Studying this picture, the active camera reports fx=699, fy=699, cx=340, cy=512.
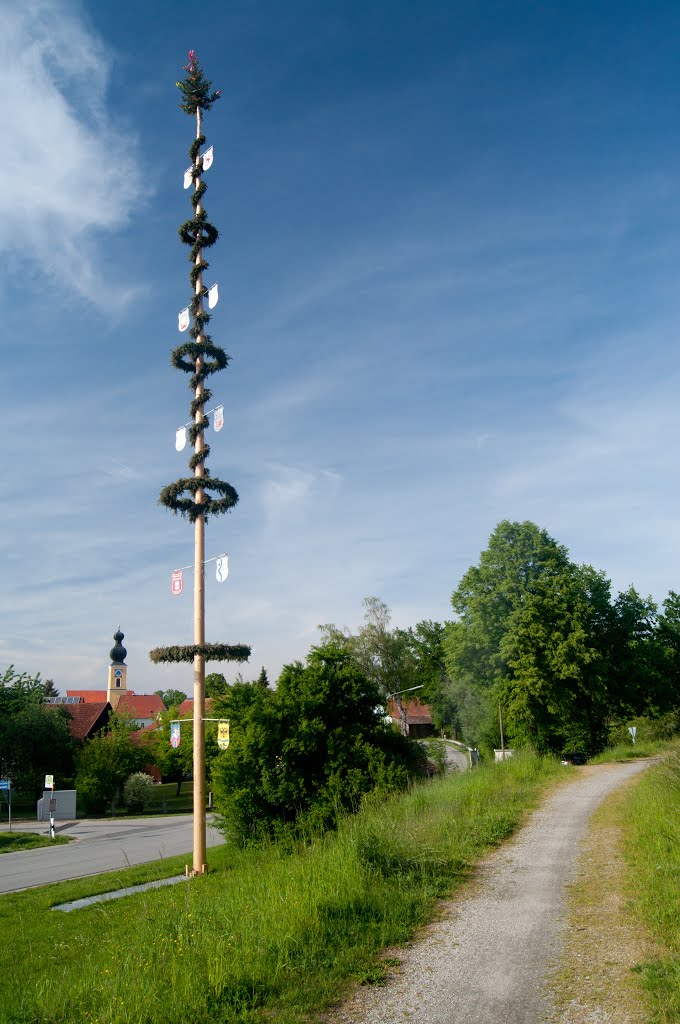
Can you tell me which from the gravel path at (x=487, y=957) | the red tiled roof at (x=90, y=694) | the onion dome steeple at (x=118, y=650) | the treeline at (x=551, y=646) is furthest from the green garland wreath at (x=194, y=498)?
the red tiled roof at (x=90, y=694)

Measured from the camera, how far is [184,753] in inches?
2157

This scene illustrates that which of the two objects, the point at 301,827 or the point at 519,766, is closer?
the point at 301,827

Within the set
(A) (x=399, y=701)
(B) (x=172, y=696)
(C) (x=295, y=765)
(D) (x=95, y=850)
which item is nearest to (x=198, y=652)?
(C) (x=295, y=765)

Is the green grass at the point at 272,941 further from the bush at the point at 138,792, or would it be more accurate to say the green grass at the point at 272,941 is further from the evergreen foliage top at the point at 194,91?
the bush at the point at 138,792

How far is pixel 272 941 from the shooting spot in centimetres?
600

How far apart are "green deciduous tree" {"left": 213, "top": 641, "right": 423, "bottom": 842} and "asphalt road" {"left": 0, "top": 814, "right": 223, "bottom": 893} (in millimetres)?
3054

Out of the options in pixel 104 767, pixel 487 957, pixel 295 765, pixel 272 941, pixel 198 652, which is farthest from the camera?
pixel 104 767

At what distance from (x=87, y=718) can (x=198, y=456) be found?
5597 centimetres

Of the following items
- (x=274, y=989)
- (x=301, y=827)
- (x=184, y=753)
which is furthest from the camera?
(x=184, y=753)

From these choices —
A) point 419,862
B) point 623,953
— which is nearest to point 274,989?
point 623,953

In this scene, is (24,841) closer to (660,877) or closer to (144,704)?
(660,877)

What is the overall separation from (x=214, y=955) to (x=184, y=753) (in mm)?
52584

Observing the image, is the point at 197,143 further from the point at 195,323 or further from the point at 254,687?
the point at 254,687

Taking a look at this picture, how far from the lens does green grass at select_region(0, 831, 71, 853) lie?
113 feet
